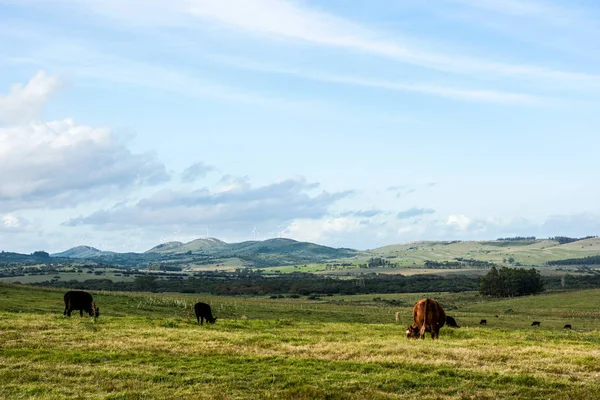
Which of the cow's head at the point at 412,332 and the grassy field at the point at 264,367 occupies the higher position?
the grassy field at the point at 264,367

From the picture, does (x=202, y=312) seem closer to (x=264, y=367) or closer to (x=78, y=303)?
(x=78, y=303)

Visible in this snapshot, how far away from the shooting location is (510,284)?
136750mm

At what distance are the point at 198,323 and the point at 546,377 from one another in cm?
2341

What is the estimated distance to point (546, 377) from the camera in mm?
18750

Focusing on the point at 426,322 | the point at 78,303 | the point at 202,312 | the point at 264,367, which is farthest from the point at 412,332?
the point at 78,303

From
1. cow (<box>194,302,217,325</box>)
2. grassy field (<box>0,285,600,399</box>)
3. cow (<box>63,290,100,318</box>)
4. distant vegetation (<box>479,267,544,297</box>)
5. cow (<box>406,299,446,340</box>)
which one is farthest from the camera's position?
distant vegetation (<box>479,267,544,297</box>)

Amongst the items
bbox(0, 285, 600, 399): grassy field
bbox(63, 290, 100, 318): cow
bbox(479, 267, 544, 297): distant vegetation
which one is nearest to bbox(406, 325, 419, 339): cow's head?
bbox(0, 285, 600, 399): grassy field

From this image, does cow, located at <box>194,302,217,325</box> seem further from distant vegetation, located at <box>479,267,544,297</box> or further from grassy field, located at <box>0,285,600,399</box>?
distant vegetation, located at <box>479,267,544,297</box>

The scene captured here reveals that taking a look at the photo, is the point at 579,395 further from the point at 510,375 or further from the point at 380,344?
the point at 380,344

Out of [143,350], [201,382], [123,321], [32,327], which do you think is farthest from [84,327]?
[201,382]

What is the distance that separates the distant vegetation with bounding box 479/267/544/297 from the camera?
136 m

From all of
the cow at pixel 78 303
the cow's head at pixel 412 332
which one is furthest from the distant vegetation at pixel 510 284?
the cow at pixel 78 303

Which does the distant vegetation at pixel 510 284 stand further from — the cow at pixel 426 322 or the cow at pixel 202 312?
the cow at pixel 426 322

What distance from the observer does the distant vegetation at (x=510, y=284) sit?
447 feet
